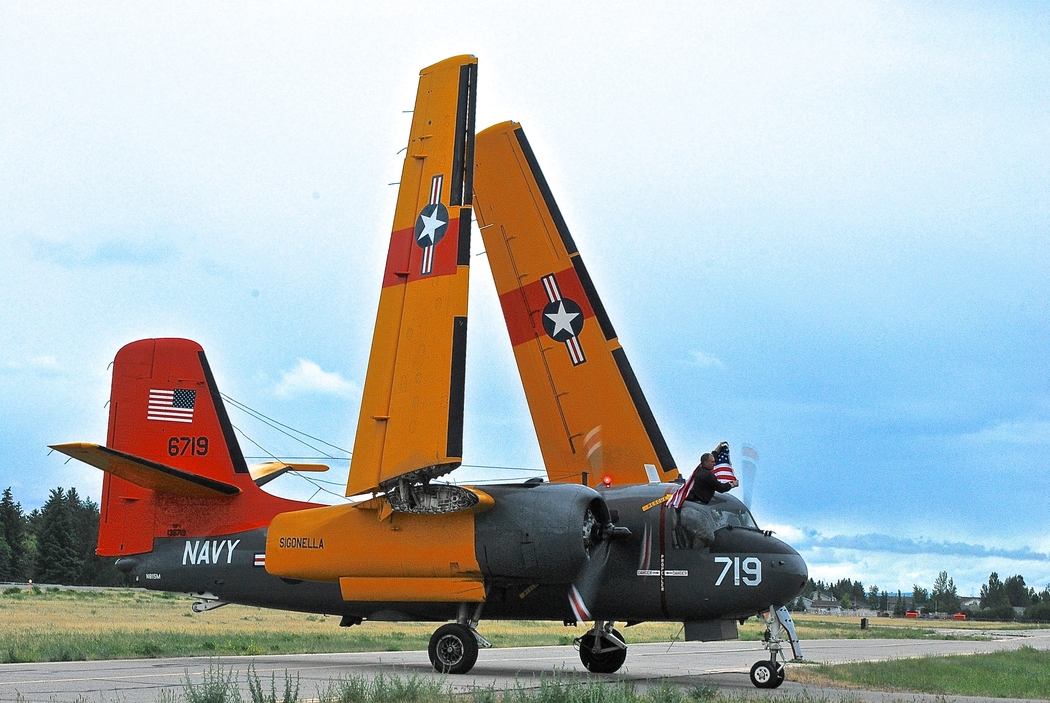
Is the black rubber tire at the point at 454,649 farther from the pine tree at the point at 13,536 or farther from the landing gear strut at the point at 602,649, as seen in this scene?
the pine tree at the point at 13,536

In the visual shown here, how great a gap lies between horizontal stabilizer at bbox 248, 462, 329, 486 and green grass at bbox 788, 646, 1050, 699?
1159cm

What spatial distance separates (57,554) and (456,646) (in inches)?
3807

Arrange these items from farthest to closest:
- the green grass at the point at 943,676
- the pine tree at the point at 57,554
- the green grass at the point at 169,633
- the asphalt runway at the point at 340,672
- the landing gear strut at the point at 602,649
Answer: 1. the pine tree at the point at 57,554
2. the green grass at the point at 169,633
3. the landing gear strut at the point at 602,649
4. the green grass at the point at 943,676
5. the asphalt runway at the point at 340,672

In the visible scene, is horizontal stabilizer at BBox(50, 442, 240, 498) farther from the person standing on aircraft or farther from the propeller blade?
the person standing on aircraft

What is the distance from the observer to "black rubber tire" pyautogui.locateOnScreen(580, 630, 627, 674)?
20953mm

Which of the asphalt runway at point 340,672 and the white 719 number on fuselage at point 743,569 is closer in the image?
the asphalt runway at point 340,672

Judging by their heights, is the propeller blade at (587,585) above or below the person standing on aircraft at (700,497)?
below

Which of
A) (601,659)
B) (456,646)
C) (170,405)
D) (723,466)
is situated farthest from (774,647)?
(170,405)

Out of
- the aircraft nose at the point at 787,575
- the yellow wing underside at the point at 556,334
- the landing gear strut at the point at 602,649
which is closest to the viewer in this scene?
the aircraft nose at the point at 787,575

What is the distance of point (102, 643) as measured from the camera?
25516 mm

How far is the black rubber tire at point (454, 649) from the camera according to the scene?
1878cm

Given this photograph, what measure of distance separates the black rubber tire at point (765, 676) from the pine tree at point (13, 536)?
10157cm

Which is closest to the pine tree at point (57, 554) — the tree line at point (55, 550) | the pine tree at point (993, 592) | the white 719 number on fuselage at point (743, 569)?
the tree line at point (55, 550)

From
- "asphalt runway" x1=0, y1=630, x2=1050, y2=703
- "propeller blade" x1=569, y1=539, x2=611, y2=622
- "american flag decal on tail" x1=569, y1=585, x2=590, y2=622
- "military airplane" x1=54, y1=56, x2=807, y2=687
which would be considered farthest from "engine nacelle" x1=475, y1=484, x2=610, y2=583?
"asphalt runway" x1=0, y1=630, x2=1050, y2=703
